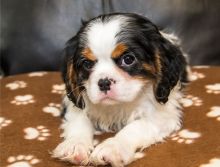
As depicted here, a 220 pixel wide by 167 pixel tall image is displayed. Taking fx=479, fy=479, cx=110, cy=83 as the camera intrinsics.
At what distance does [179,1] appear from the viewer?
317cm

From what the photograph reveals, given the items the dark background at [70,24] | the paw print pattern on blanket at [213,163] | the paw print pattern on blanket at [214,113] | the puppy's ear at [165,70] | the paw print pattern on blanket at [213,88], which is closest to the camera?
the paw print pattern on blanket at [213,163]

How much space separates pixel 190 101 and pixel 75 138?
761 mm

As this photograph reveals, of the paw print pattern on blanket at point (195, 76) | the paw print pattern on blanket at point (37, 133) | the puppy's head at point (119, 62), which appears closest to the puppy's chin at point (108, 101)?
the puppy's head at point (119, 62)

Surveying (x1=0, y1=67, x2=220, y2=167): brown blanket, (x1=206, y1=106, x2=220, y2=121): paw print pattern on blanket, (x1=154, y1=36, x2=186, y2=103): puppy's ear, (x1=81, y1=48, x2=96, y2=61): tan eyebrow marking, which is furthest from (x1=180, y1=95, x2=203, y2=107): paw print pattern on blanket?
(x1=81, y1=48, x2=96, y2=61): tan eyebrow marking

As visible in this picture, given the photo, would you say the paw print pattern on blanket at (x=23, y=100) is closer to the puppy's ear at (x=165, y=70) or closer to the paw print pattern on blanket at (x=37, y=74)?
the paw print pattern on blanket at (x=37, y=74)

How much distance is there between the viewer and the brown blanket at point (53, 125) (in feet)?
6.75

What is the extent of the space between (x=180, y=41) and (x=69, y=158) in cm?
143

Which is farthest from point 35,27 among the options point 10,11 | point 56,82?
point 56,82

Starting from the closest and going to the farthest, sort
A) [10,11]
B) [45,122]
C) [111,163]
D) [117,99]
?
[111,163] → [117,99] → [45,122] → [10,11]

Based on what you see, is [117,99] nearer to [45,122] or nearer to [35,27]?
[45,122]

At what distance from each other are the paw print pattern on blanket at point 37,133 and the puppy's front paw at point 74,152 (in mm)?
220

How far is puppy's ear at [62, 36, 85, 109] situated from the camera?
2.37m

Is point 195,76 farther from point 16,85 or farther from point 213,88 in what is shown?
point 16,85

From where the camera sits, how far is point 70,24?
3.27 m
